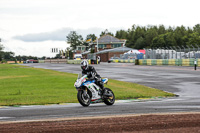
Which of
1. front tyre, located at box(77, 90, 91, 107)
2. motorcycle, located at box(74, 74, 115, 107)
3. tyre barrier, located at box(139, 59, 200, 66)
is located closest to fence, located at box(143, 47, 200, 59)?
tyre barrier, located at box(139, 59, 200, 66)

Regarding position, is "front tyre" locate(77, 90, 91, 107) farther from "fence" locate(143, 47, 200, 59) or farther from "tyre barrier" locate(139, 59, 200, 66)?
"tyre barrier" locate(139, 59, 200, 66)

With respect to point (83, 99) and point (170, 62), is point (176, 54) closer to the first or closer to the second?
point (170, 62)

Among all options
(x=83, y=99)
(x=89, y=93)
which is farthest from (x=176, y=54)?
(x=83, y=99)

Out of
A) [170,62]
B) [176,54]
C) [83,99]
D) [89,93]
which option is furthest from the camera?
[176,54]

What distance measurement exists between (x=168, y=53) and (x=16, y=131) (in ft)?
195

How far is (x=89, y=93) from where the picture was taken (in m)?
13.8

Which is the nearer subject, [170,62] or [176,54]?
[170,62]

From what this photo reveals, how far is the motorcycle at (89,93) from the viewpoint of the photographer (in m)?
13.4

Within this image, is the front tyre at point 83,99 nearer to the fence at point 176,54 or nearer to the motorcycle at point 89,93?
the motorcycle at point 89,93

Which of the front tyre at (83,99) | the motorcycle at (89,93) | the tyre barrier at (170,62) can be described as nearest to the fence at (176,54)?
the tyre barrier at (170,62)

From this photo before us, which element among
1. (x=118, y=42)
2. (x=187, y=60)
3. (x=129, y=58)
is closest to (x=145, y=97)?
(x=187, y=60)

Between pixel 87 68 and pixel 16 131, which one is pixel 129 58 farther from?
pixel 16 131

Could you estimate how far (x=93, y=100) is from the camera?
13.8m

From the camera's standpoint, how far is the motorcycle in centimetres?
1344
